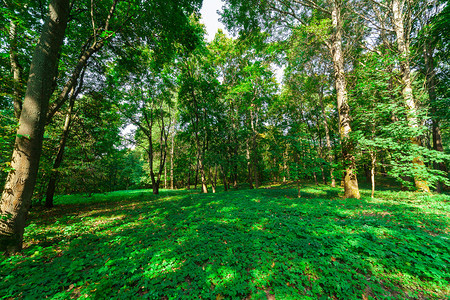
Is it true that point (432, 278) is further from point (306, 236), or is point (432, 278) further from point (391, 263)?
point (306, 236)

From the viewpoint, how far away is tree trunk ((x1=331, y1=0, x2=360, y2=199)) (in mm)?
7559

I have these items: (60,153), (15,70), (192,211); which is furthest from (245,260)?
(15,70)

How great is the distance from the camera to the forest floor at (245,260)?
8.25 ft

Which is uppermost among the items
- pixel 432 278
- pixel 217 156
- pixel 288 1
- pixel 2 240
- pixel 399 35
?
pixel 288 1

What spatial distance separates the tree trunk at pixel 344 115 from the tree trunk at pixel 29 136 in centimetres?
1155

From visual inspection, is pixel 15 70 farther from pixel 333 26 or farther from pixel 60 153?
pixel 333 26

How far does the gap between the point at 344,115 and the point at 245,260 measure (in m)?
8.83

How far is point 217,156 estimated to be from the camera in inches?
558

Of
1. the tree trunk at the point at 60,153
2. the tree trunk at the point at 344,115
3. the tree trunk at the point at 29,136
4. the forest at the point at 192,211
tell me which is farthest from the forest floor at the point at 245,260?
the tree trunk at the point at 60,153

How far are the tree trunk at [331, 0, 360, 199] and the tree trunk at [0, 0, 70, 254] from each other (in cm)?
1155

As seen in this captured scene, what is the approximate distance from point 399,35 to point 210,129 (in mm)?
15641

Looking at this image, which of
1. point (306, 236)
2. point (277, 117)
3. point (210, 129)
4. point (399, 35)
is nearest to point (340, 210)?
point (306, 236)

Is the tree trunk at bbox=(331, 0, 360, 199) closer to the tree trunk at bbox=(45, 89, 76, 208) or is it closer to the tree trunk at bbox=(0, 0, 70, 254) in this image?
the tree trunk at bbox=(0, 0, 70, 254)

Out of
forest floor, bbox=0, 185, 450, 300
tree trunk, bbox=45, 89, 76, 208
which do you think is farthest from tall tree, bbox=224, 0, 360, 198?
tree trunk, bbox=45, 89, 76, 208
